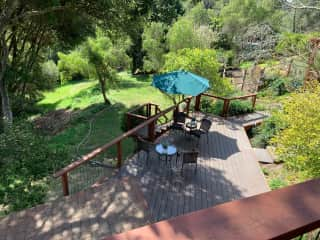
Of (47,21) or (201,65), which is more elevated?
(47,21)

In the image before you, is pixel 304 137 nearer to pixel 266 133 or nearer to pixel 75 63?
pixel 266 133

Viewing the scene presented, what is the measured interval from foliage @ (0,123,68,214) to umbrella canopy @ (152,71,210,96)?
3431mm

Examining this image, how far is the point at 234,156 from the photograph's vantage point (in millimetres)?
7320

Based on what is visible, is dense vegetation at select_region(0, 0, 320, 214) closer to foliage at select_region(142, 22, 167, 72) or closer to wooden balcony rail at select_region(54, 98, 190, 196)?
foliage at select_region(142, 22, 167, 72)

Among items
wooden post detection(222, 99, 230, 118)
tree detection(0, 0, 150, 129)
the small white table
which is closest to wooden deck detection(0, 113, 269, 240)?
the small white table

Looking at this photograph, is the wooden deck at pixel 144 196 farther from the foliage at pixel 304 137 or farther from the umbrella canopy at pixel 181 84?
the umbrella canopy at pixel 181 84

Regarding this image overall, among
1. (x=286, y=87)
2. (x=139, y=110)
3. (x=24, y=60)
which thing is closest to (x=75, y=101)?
(x=24, y=60)

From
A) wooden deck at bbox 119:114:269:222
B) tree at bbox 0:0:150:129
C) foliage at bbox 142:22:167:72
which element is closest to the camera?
wooden deck at bbox 119:114:269:222

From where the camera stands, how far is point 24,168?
4844 millimetres

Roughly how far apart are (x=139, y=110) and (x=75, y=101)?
12.1 m

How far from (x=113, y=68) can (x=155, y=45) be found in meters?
6.65

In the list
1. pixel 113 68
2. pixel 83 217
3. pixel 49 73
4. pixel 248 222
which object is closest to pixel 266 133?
pixel 83 217

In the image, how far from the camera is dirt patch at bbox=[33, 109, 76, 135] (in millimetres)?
13626

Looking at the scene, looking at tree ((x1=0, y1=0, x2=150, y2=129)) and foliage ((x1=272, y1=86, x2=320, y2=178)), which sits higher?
tree ((x1=0, y1=0, x2=150, y2=129))
